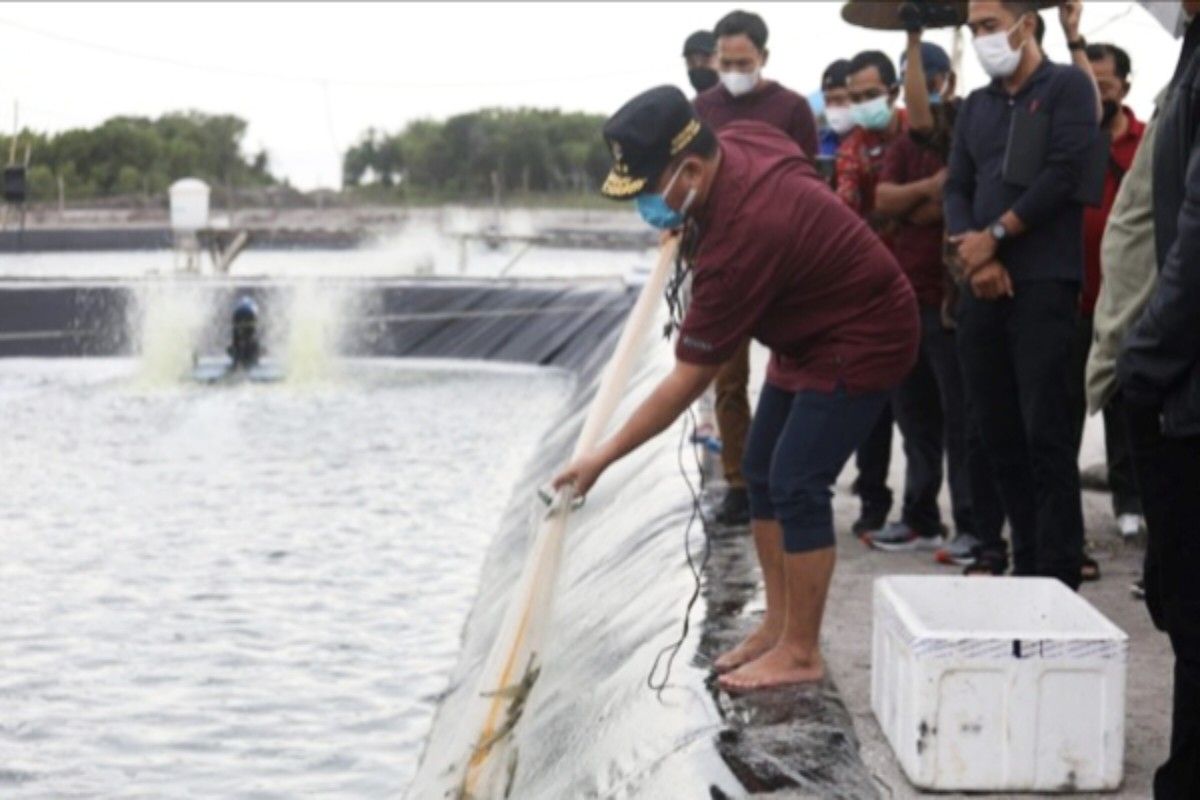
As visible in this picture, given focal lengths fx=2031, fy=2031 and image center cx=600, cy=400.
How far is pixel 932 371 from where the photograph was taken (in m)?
8.84

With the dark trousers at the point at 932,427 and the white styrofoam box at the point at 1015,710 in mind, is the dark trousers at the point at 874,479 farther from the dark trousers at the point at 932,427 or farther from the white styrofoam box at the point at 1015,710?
the white styrofoam box at the point at 1015,710

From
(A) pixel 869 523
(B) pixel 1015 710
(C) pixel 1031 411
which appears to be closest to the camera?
(B) pixel 1015 710

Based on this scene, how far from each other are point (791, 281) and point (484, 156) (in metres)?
92.2

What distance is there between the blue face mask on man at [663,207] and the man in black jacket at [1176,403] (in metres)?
1.43

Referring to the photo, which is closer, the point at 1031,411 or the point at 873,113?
the point at 1031,411

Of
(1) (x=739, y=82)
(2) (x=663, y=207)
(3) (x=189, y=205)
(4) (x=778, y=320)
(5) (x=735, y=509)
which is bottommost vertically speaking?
(3) (x=189, y=205)

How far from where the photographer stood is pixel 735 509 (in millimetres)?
9016

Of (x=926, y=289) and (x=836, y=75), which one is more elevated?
(x=836, y=75)

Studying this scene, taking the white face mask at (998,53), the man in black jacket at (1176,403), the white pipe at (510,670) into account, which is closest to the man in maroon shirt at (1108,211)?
the white face mask at (998,53)

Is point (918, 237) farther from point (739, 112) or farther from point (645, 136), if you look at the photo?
point (645, 136)

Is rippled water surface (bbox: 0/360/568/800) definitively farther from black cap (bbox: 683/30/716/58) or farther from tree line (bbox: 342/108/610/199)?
tree line (bbox: 342/108/610/199)

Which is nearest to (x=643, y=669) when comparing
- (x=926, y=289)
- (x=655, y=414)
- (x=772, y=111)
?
(x=655, y=414)

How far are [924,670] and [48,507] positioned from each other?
11106 millimetres

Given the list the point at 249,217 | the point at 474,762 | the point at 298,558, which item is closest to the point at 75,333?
the point at 298,558
